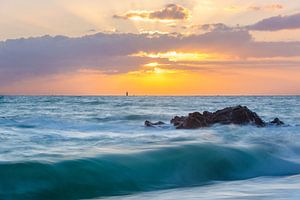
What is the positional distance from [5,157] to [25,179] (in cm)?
203

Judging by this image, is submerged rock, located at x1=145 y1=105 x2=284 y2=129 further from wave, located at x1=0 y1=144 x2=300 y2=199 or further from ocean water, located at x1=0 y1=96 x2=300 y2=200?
wave, located at x1=0 y1=144 x2=300 y2=199

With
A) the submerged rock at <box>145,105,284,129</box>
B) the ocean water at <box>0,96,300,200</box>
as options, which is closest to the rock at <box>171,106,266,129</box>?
the submerged rock at <box>145,105,284,129</box>

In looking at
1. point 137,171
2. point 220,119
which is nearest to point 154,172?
point 137,171

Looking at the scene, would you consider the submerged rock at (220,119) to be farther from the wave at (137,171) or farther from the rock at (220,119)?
the wave at (137,171)

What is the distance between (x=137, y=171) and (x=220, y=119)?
36.1ft

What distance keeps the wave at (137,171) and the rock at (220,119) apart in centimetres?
677

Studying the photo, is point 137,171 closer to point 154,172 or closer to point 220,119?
point 154,172

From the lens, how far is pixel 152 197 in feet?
25.3

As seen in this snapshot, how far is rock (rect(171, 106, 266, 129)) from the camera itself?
19516 millimetres

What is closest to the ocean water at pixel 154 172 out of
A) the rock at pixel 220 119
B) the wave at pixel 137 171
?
the wave at pixel 137 171

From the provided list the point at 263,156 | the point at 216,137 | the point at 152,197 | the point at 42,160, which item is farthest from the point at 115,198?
the point at 216,137

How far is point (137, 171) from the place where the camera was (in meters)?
9.91

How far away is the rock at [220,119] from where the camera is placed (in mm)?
19516

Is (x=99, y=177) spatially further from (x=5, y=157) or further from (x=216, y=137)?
(x=216, y=137)
